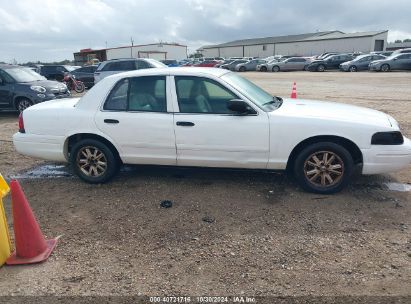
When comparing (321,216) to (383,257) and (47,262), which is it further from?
(47,262)

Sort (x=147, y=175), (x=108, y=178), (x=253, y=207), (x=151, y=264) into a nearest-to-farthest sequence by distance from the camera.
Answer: (x=151, y=264)
(x=253, y=207)
(x=108, y=178)
(x=147, y=175)

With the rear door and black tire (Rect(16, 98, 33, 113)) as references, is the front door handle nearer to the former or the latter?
black tire (Rect(16, 98, 33, 113))

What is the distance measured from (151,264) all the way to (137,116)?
212 centimetres

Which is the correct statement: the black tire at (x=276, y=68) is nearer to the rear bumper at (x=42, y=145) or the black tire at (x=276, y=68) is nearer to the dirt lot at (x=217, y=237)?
the dirt lot at (x=217, y=237)

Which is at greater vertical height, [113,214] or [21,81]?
[21,81]

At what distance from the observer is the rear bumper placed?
5039mm

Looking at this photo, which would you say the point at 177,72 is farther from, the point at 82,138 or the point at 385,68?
the point at 385,68


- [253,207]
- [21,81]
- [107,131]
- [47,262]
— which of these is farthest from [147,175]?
[21,81]

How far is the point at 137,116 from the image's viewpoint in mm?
4699

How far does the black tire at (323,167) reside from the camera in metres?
4.35

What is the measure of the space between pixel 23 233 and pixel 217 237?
187cm

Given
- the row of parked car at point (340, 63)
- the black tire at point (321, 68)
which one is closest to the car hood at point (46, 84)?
the row of parked car at point (340, 63)

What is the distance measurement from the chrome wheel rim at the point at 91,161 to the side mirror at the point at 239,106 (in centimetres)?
193

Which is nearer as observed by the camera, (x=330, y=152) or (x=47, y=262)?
(x=47, y=262)
